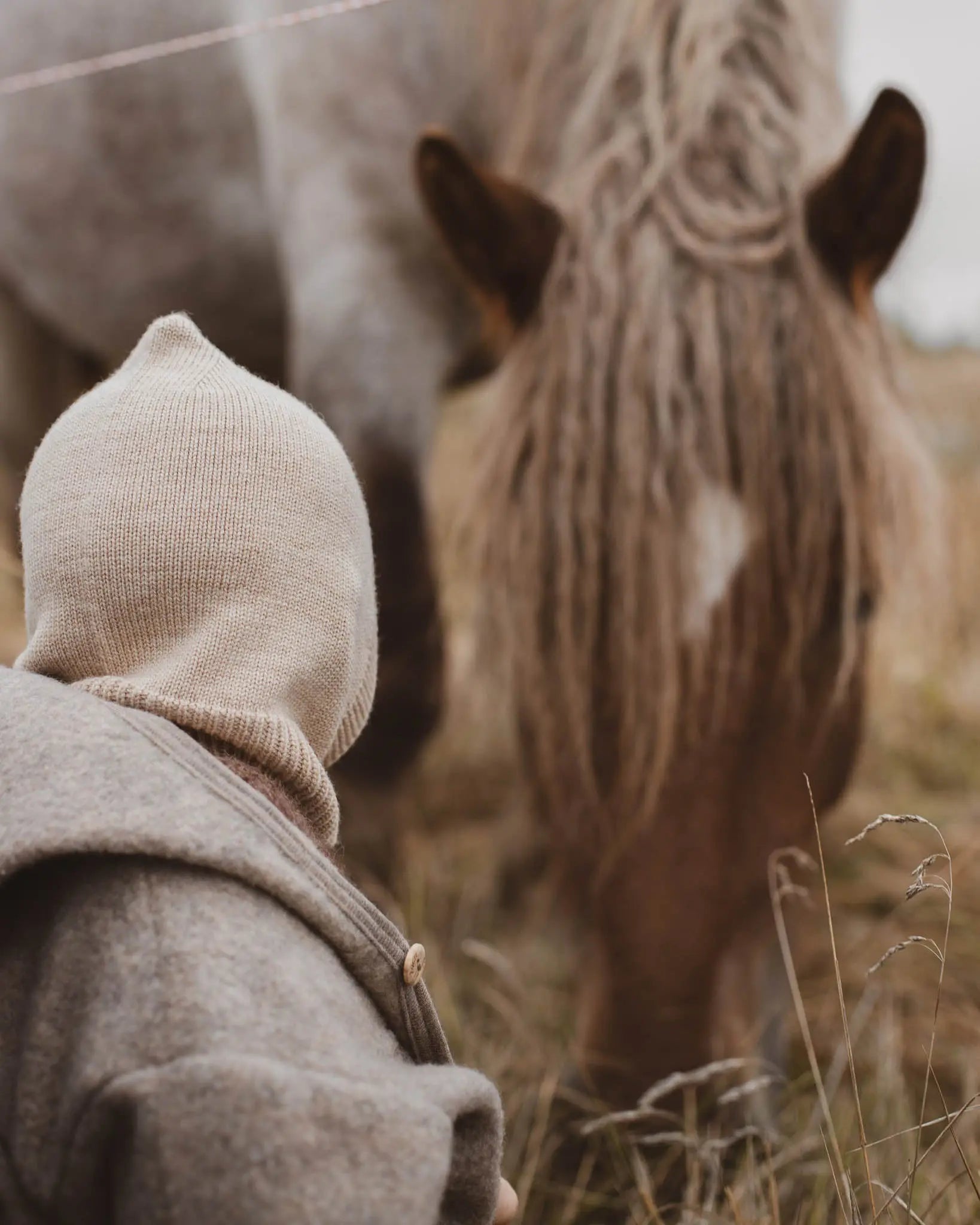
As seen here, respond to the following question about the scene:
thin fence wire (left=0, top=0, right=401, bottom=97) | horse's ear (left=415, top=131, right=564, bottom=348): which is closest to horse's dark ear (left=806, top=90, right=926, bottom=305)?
horse's ear (left=415, top=131, right=564, bottom=348)

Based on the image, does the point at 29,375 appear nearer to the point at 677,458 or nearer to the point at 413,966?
the point at 677,458

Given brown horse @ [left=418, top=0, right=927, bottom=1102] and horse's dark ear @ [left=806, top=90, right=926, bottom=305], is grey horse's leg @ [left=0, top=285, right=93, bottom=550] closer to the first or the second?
brown horse @ [left=418, top=0, right=927, bottom=1102]

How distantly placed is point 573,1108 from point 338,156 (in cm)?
159

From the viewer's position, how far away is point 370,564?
0.86m

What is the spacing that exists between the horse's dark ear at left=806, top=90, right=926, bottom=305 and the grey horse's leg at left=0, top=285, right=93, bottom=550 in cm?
231

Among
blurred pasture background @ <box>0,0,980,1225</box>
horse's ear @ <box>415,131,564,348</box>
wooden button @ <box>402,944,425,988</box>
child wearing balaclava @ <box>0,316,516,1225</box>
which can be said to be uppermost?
horse's ear @ <box>415,131,564,348</box>

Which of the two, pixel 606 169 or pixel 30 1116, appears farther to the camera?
pixel 606 169

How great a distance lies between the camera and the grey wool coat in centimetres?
56

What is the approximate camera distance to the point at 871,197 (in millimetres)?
1361

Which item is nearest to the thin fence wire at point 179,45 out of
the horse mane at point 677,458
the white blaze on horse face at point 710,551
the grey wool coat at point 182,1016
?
the horse mane at point 677,458

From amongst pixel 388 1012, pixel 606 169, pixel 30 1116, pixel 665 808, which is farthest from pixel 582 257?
pixel 30 1116

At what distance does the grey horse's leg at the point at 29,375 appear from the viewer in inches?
123

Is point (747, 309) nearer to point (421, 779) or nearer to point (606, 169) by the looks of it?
point (606, 169)

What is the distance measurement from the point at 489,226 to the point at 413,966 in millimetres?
982
